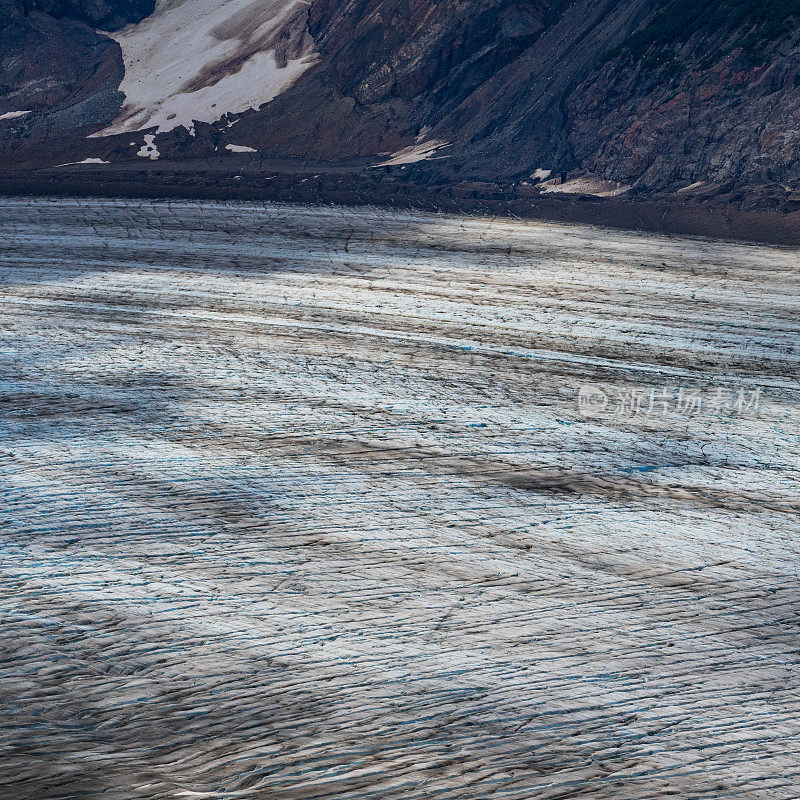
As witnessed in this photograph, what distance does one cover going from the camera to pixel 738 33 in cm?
1302

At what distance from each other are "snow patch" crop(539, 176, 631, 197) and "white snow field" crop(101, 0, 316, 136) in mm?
7989

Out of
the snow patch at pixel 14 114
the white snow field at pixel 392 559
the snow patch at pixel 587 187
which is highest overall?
the snow patch at pixel 14 114

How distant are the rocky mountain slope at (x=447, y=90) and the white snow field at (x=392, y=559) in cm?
744

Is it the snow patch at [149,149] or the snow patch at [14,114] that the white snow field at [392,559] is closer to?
the snow patch at [149,149]

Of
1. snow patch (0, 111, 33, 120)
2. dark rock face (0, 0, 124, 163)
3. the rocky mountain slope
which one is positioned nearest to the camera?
the rocky mountain slope

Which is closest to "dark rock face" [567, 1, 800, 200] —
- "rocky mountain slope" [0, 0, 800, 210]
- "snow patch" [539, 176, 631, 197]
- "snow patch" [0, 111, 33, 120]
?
"rocky mountain slope" [0, 0, 800, 210]

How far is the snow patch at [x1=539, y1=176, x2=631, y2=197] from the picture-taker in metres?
11.6

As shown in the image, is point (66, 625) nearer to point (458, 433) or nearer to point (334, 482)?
point (334, 482)

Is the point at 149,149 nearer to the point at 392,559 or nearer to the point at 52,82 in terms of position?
the point at 52,82

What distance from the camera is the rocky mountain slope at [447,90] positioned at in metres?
11.9

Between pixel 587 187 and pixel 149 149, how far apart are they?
898cm

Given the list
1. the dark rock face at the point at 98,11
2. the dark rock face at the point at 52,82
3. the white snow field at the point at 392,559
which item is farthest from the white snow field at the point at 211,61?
the white snow field at the point at 392,559

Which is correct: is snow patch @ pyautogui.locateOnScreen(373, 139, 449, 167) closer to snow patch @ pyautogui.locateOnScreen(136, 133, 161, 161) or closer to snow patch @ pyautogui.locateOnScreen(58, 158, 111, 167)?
snow patch @ pyautogui.locateOnScreen(136, 133, 161, 161)

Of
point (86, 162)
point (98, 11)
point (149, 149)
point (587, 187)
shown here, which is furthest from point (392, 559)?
point (98, 11)
